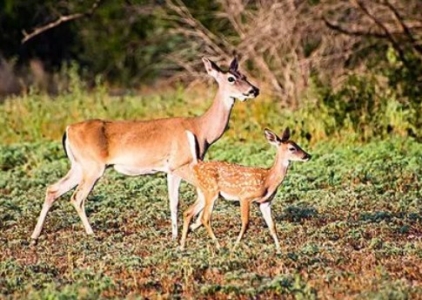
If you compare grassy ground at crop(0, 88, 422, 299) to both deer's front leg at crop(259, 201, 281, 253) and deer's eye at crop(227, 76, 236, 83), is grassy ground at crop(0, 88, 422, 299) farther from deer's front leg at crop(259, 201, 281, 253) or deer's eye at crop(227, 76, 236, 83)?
deer's eye at crop(227, 76, 236, 83)

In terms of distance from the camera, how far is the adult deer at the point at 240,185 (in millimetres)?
10414

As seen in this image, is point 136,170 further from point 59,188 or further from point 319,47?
point 319,47

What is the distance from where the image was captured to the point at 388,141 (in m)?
16.7

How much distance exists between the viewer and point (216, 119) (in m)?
12.6

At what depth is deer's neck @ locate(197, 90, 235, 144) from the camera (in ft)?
40.8

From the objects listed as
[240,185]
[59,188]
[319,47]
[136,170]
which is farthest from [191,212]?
[319,47]

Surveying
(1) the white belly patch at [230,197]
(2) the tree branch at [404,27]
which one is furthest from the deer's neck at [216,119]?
(2) the tree branch at [404,27]

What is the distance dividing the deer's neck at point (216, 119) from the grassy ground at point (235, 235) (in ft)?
2.42

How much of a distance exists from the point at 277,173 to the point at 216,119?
2.04m

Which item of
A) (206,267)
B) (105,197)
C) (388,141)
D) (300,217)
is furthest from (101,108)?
(206,267)

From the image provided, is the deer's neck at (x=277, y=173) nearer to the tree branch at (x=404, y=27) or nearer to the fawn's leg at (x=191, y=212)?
the fawn's leg at (x=191, y=212)

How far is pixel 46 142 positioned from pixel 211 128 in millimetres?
6864

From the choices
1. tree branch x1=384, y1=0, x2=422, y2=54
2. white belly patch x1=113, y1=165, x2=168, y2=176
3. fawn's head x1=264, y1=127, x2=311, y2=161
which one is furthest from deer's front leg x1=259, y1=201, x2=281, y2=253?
tree branch x1=384, y1=0, x2=422, y2=54

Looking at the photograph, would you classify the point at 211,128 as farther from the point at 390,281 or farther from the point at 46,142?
the point at 46,142
